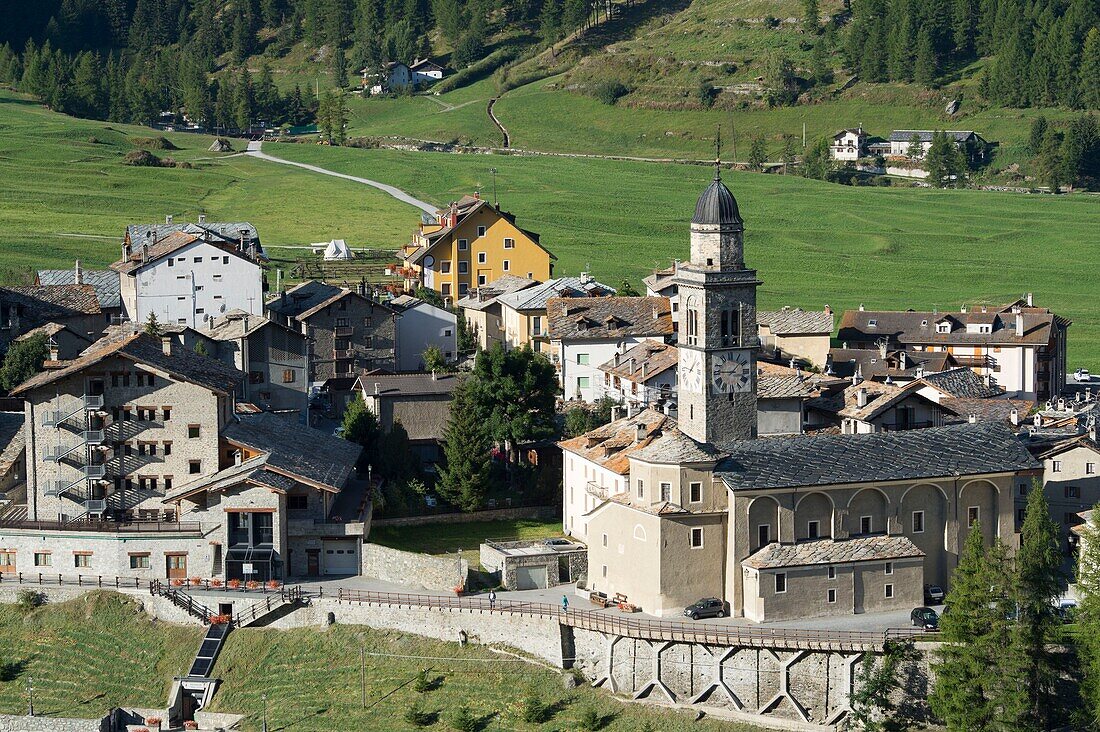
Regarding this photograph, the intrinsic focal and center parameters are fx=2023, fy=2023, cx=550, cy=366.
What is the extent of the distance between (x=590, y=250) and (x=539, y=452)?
81.2m

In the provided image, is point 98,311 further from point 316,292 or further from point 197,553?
point 197,553

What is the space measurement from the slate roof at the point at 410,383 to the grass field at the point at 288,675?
22134 millimetres

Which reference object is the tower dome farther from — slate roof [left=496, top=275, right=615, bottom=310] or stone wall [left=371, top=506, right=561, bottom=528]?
slate roof [left=496, top=275, right=615, bottom=310]

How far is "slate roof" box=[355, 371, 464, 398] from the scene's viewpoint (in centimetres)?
10194

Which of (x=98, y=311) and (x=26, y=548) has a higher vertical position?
(x=98, y=311)

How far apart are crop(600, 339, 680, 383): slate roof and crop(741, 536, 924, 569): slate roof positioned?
25.5m

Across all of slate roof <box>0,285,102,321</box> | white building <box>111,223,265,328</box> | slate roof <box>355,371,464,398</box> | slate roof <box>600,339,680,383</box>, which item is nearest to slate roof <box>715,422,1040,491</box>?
slate roof <box>600,339,680,383</box>

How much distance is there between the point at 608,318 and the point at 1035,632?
45.6m

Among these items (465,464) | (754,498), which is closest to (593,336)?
(465,464)

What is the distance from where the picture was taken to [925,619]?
77.9 meters

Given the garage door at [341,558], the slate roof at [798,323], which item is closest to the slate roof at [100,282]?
the slate roof at [798,323]

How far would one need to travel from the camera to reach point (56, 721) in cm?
7856

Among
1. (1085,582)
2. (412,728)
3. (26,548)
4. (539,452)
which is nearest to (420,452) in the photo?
(539,452)

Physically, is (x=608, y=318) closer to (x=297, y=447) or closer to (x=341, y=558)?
(x=297, y=447)
